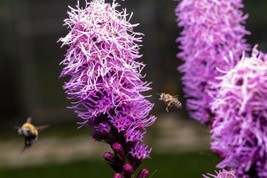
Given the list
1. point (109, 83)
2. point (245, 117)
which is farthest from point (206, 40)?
point (245, 117)

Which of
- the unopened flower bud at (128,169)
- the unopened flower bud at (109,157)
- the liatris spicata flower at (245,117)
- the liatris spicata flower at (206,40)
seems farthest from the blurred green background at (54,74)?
the liatris spicata flower at (245,117)

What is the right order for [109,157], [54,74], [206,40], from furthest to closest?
[54,74] < [206,40] < [109,157]

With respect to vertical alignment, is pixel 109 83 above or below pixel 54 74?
below

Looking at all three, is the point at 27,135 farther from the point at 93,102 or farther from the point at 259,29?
the point at 259,29

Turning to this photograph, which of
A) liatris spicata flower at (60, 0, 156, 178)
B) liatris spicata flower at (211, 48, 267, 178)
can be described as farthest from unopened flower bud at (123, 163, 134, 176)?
liatris spicata flower at (211, 48, 267, 178)

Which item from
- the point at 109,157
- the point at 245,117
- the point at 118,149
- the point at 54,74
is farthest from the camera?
the point at 54,74

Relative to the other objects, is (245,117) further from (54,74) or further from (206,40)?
(54,74)

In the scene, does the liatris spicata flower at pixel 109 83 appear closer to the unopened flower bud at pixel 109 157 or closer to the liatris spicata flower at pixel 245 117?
the unopened flower bud at pixel 109 157
